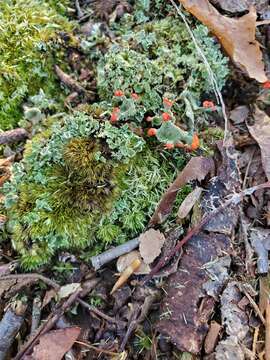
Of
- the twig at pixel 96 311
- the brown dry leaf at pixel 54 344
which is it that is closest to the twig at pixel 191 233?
the twig at pixel 96 311

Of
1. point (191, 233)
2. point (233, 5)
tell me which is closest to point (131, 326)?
point (191, 233)

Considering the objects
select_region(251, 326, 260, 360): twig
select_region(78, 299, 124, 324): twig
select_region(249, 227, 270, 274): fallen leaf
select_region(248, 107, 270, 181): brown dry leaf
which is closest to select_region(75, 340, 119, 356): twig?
select_region(78, 299, 124, 324): twig

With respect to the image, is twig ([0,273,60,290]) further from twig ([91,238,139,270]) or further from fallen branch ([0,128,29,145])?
fallen branch ([0,128,29,145])

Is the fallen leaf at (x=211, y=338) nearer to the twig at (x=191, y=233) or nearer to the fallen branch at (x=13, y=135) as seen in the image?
the twig at (x=191, y=233)

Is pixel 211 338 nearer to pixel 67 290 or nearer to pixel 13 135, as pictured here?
pixel 67 290

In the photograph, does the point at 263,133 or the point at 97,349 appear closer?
the point at 97,349
